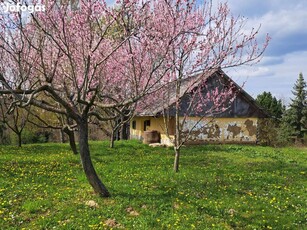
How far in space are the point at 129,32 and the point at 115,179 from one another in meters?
5.21

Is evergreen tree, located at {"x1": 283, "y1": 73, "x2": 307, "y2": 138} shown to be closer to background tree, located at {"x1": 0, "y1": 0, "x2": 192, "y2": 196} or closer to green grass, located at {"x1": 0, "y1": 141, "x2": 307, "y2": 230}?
green grass, located at {"x1": 0, "y1": 141, "x2": 307, "y2": 230}

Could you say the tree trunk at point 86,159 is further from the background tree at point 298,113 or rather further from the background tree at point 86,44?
the background tree at point 298,113

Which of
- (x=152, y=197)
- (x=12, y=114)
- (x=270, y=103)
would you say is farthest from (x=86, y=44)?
(x=270, y=103)

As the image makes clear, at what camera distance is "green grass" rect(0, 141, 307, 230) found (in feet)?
23.3

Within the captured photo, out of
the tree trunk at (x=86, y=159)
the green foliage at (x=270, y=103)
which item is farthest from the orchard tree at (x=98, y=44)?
the green foliage at (x=270, y=103)

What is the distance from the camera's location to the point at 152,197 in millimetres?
8602

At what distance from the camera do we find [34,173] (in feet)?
37.5

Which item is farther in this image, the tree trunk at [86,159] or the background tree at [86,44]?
the tree trunk at [86,159]

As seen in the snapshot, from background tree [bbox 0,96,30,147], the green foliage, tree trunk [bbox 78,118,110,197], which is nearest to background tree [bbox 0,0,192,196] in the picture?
tree trunk [bbox 78,118,110,197]

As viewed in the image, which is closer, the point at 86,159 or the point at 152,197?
the point at 86,159

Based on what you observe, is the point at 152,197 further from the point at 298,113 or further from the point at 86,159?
the point at 298,113

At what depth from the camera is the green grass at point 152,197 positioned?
7090mm

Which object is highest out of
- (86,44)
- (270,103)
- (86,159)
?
(270,103)

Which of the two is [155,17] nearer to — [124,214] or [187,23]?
[187,23]
